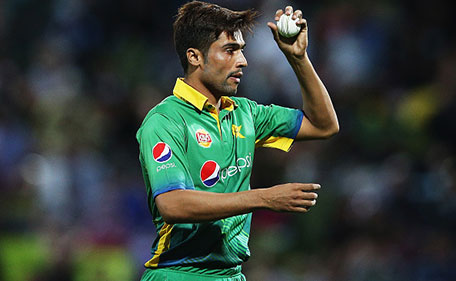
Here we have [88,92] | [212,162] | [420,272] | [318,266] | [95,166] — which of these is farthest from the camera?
[88,92]

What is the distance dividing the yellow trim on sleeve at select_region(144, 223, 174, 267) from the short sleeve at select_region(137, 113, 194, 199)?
0.80ft

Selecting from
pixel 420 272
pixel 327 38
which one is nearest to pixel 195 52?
pixel 420 272

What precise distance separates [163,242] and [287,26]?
142cm

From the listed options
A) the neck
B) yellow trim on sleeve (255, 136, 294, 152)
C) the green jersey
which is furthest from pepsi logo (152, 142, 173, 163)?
yellow trim on sleeve (255, 136, 294, 152)

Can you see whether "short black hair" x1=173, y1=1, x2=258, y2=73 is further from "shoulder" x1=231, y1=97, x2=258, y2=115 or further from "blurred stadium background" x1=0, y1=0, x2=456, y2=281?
"blurred stadium background" x1=0, y1=0, x2=456, y2=281

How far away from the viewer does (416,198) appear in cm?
915

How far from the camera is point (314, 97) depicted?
5137 mm

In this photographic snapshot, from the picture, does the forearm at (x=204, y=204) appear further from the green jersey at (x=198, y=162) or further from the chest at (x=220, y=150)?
the chest at (x=220, y=150)

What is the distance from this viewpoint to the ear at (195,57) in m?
4.89

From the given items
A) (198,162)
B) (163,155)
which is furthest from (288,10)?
(163,155)

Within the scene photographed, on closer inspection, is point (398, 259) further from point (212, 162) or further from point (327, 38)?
point (212, 162)

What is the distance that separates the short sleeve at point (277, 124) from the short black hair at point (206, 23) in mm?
586

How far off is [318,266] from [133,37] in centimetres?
498

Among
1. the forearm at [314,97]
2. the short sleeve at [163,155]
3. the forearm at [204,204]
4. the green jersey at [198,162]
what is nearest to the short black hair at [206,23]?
the green jersey at [198,162]
